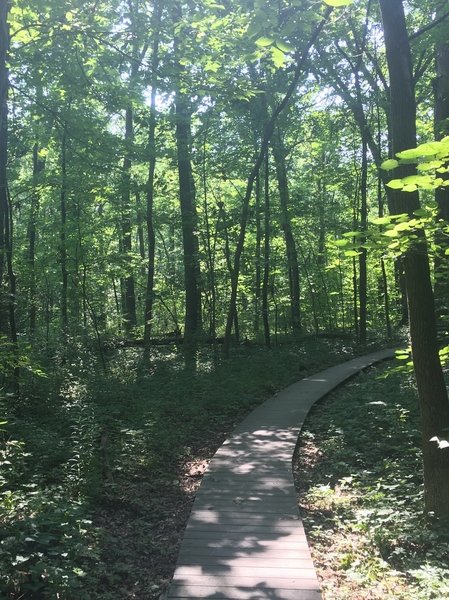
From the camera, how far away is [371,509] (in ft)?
16.5

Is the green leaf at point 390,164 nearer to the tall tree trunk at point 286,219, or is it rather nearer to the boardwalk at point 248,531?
the boardwalk at point 248,531

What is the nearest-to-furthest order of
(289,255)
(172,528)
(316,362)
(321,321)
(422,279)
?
(422,279) → (172,528) → (316,362) → (289,255) → (321,321)

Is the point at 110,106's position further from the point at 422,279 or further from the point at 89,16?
the point at 422,279

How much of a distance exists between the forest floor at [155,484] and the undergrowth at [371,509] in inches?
0.7

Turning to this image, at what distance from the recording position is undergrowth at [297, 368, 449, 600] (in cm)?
371

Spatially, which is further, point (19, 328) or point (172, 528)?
point (19, 328)

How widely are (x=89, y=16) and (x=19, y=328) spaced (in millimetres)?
9948

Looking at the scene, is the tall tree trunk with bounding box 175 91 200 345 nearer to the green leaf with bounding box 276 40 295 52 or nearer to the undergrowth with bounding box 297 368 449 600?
the undergrowth with bounding box 297 368 449 600

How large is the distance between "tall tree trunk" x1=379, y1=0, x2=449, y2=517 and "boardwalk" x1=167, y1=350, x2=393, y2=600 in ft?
5.24

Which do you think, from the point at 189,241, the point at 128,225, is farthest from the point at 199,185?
the point at 128,225

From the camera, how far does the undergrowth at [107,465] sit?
11.8 feet

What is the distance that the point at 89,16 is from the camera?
7.58 metres

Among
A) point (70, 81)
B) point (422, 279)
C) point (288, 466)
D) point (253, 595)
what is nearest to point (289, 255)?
point (70, 81)

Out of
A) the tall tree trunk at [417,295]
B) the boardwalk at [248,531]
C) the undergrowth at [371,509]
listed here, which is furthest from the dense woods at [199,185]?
the boardwalk at [248,531]
